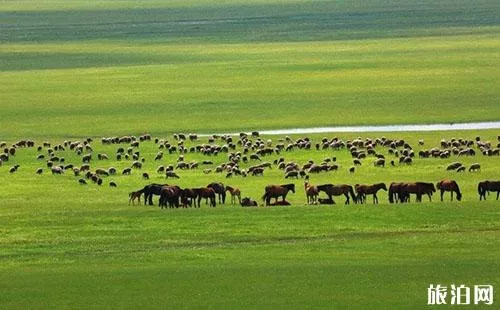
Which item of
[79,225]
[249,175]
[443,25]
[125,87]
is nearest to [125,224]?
[79,225]

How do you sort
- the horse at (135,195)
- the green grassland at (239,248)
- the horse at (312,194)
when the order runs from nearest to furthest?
1. the green grassland at (239,248)
2. the horse at (312,194)
3. the horse at (135,195)

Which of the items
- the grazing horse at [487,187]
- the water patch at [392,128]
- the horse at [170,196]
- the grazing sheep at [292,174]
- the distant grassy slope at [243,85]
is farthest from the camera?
the distant grassy slope at [243,85]

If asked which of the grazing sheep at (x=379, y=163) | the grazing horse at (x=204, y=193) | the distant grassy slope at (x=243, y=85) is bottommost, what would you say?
the grazing horse at (x=204, y=193)

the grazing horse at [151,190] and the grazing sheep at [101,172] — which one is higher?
the grazing sheep at [101,172]

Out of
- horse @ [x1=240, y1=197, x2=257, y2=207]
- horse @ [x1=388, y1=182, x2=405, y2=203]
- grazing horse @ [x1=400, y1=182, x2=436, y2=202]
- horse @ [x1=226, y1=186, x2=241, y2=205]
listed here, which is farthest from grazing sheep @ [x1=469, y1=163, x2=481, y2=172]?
horse @ [x1=240, y1=197, x2=257, y2=207]

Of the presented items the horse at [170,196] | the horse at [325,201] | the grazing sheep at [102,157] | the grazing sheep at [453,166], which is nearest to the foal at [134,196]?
the horse at [170,196]

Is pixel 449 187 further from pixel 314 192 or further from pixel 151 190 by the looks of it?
pixel 151 190

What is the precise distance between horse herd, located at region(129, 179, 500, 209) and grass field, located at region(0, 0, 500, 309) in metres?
0.34

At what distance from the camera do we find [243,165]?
34.5 m

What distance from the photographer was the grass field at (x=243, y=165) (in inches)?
824

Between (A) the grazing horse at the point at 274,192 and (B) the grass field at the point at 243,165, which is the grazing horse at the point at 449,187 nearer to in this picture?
(B) the grass field at the point at 243,165

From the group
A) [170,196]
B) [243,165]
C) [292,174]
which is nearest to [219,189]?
[170,196]

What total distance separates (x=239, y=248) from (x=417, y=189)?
219 inches

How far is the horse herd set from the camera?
2805cm
